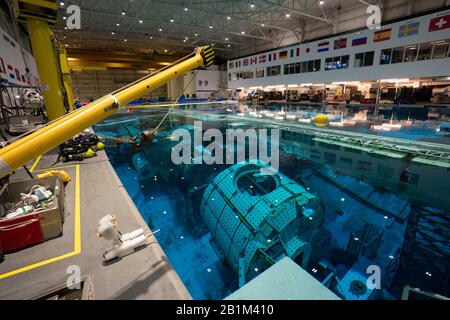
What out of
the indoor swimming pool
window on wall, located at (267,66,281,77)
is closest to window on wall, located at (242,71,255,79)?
window on wall, located at (267,66,281,77)

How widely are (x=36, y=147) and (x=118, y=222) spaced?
142cm

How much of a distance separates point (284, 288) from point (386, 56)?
25304 mm

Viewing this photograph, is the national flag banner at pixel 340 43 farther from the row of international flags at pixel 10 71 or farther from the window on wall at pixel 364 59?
the row of international flags at pixel 10 71

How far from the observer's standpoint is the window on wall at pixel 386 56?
64.4 feet

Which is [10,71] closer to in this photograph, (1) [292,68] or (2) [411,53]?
(1) [292,68]

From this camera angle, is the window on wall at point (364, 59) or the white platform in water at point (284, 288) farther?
the window on wall at point (364, 59)

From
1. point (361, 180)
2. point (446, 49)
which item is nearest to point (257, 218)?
point (361, 180)

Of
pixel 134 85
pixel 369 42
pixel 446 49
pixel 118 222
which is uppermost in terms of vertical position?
pixel 369 42

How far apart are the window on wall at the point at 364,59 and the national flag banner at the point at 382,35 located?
114 centimetres

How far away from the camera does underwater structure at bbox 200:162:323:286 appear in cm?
338

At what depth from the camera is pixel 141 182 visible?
6914mm

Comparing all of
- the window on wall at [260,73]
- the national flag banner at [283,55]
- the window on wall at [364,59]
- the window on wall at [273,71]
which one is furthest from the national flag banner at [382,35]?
the window on wall at [260,73]
